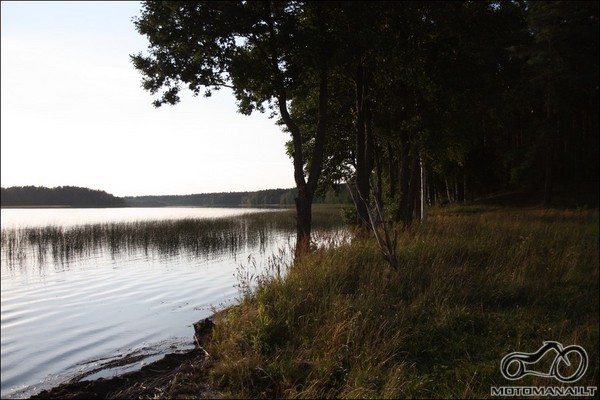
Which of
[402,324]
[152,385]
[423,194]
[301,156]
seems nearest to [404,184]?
[423,194]

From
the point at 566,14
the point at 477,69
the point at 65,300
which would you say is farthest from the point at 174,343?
the point at 566,14

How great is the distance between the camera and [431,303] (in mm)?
7344

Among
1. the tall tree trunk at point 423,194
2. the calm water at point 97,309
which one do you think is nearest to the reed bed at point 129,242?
the calm water at point 97,309

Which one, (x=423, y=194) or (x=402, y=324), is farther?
(x=423, y=194)

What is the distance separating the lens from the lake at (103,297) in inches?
311

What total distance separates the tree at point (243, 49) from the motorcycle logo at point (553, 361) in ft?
22.5

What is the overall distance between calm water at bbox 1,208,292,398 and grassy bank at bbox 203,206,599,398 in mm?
2576

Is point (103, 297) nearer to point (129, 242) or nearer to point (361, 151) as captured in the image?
point (361, 151)

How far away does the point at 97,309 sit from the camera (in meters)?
11.9

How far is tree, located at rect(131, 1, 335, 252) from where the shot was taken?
12336 millimetres

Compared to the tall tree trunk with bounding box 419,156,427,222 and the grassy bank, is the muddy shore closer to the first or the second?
the grassy bank

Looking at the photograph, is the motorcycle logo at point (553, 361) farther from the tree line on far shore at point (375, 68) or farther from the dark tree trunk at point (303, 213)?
the dark tree trunk at point (303, 213)

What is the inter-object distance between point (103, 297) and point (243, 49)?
9.29 m

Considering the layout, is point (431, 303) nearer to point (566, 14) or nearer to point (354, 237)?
point (354, 237)
